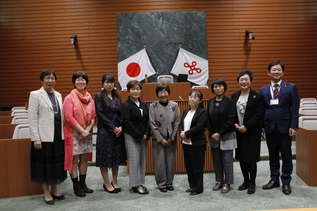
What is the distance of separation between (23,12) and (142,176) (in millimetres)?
6935

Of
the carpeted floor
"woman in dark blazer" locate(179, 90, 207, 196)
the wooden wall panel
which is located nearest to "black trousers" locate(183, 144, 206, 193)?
"woman in dark blazer" locate(179, 90, 207, 196)

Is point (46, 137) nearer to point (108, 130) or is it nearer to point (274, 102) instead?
point (108, 130)

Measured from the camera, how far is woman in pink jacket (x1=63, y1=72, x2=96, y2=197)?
283cm

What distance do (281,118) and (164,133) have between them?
1.32m

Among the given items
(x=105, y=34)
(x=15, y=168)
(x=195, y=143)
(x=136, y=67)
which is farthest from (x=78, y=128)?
(x=105, y=34)

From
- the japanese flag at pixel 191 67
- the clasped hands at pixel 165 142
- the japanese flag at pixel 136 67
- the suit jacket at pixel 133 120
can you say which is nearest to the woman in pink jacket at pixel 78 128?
the suit jacket at pixel 133 120

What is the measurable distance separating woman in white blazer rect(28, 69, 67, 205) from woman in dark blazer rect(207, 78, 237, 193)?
171 cm

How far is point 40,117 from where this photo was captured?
8.89 ft

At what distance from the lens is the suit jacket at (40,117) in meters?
2.66

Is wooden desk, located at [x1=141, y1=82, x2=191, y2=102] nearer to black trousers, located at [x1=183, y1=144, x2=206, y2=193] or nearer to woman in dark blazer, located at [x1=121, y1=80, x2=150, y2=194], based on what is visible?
woman in dark blazer, located at [x1=121, y1=80, x2=150, y2=194]

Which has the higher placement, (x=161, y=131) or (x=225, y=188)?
(x=161, y=131)

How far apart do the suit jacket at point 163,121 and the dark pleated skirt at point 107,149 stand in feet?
1.55

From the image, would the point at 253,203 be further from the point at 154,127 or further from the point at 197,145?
the point at 154,127

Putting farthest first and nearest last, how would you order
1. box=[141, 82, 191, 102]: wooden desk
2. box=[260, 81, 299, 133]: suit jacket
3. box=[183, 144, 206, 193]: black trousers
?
box=[141, 82, 191, 102]: wooden desk, box=[183, 144, 206, 193]: black trousers, box=[260, 81, 299, 133]: suit jacket
